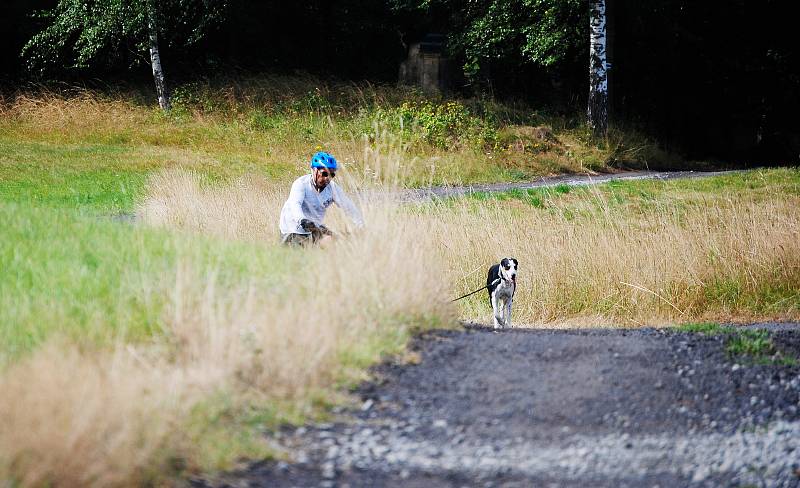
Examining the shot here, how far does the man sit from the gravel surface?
2414 millimetres

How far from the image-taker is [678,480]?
5.43 metres

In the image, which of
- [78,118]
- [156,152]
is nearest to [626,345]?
[156,152]

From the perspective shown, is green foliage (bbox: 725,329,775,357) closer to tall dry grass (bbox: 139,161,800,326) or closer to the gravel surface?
the gravel surface

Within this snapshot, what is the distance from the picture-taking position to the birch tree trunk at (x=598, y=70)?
23.8m

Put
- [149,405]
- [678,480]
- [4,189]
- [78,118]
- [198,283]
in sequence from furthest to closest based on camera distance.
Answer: [78,118] < [4,189] < [198,283] < [678,480] < [149,405]

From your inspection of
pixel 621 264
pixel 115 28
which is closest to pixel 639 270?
pixel 621 264

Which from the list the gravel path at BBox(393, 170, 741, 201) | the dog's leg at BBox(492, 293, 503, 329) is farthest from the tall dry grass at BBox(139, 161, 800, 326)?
the gravel path at BBox(393, 170, 741, 201)

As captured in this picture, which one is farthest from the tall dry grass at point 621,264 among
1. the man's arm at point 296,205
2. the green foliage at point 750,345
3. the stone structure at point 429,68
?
the stone structure at point 429,68

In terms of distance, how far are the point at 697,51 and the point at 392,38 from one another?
10462 millimetres

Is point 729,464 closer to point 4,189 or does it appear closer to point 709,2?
Result: point 4,189

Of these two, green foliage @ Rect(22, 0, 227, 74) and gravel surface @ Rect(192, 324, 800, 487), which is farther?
green foliage @ Rect(22, 0, 227, 74)

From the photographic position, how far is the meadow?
5023 mm

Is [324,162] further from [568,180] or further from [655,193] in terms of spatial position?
[568,180]

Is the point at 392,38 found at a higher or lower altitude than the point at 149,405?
higher
